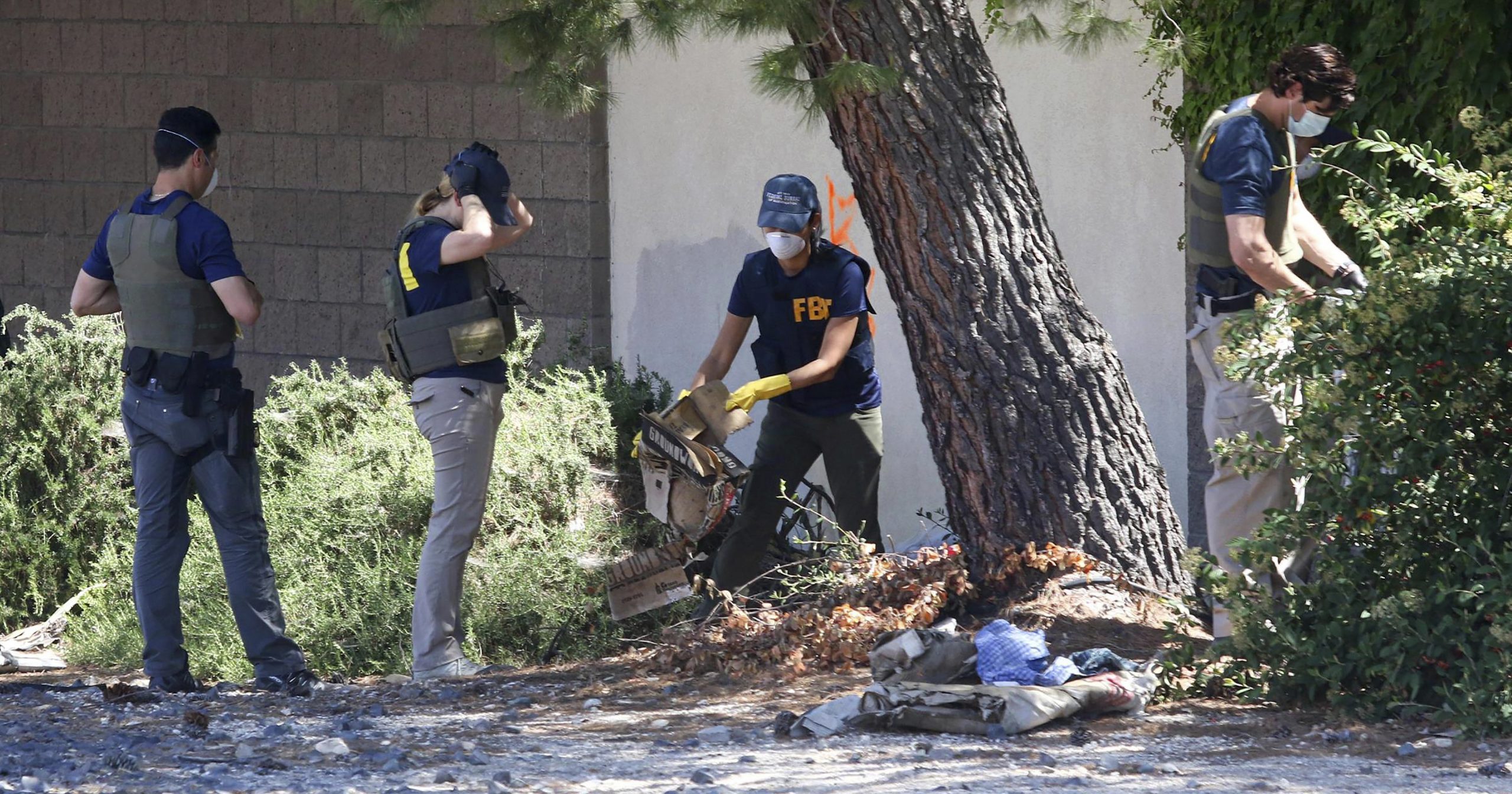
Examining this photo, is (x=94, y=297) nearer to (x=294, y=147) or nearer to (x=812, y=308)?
(x=812, y=308)

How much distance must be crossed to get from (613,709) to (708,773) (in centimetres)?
105

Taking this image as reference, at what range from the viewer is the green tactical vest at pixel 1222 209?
4582 mm

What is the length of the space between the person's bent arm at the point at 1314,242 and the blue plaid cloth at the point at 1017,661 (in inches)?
52.6

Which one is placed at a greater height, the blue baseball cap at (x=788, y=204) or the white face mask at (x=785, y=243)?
the blue baseball cap at (x=788, y=204)

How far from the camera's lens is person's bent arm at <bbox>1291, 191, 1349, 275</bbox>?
15.3ft

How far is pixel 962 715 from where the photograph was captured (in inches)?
158

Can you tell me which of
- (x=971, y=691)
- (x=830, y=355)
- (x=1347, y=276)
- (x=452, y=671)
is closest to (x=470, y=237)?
(x=830, y=355)

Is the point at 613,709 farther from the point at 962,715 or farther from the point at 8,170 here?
the point at 8,170

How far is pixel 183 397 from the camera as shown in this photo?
4.94 metres

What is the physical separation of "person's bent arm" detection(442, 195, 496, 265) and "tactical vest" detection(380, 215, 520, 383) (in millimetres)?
91

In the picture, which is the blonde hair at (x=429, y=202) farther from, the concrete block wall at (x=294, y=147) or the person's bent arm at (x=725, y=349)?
the concrete block wall at (x=294, y=147)

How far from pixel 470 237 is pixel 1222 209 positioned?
83.5 inches

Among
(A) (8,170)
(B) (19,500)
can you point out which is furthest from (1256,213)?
(A) (8,170)

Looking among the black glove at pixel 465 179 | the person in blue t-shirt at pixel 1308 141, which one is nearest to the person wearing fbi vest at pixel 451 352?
the black glove at pixel 465 179
